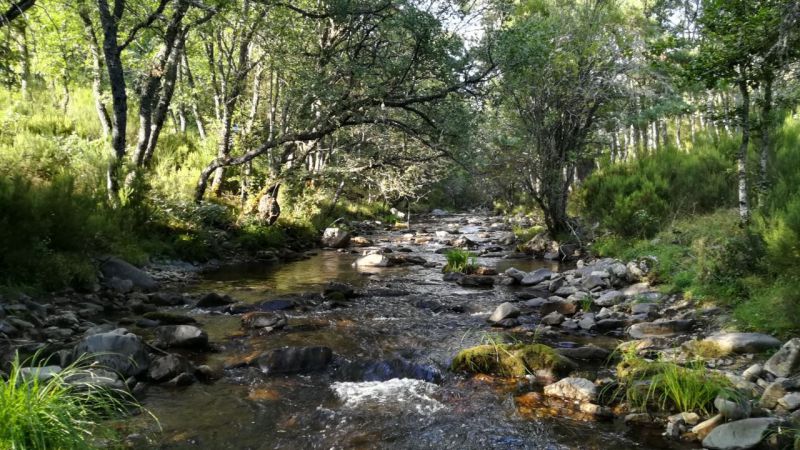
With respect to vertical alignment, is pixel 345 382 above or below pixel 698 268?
below

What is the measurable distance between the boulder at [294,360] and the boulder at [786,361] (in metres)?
5.68

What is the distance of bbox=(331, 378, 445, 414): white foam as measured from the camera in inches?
246

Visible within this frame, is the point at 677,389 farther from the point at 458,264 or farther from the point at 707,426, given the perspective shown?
the point at 458,264

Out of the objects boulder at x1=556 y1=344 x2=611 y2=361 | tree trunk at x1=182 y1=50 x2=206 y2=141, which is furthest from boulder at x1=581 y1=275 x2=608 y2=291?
tree trunk at x1=182 y1=50 x2=206 y2=141

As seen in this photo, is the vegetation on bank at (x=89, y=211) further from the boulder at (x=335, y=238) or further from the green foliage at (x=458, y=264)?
the green foliage at (x=458, y=264)

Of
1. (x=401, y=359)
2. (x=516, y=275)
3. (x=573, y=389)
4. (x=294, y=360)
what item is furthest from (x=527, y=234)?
(x=294, y=360)

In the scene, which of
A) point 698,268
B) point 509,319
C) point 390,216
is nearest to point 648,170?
point 698,268

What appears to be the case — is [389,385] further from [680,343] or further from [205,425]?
[680,343]

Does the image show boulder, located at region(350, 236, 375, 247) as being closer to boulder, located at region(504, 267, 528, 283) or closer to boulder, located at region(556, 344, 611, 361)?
boulder, located at region(504, 267, 528, 283)

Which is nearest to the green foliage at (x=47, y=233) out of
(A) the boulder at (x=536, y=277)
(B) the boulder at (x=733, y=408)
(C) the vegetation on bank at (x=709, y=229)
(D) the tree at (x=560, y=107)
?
(B) the boulder at (x=733, y=408)

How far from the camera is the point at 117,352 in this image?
6402 millimetres

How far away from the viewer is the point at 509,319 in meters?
9.92

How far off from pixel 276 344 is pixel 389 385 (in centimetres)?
234

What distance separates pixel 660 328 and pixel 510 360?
3.14 meters
